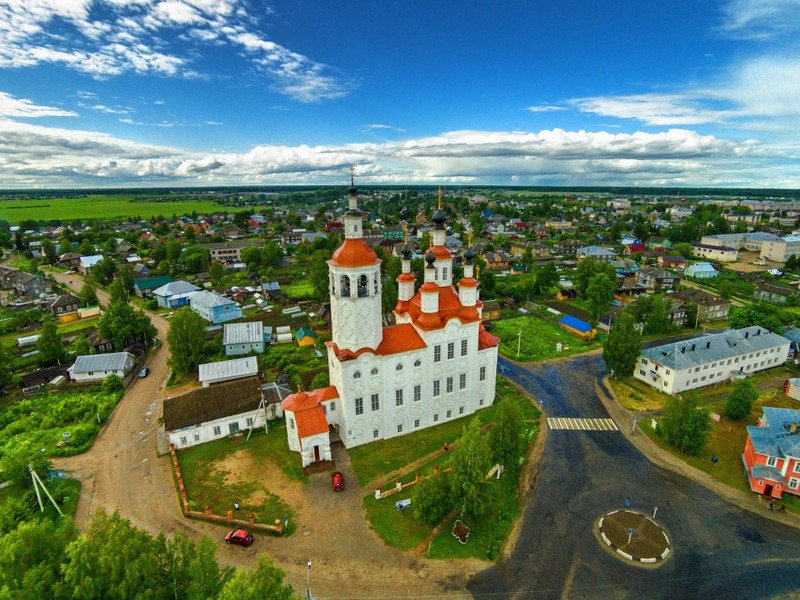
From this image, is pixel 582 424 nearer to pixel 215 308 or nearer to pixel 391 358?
pixel 391 358

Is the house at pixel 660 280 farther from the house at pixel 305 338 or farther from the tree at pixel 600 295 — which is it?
the house at pixel 305 338

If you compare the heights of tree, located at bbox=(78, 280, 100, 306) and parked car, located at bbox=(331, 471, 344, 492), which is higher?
tree, located at bbox=(78, 280, 100, 306)

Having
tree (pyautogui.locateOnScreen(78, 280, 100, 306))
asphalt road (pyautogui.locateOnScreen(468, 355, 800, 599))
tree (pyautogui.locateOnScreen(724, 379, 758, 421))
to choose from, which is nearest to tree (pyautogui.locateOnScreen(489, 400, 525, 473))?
asphalt road (pyautogui.locateOnScreen(468, 355, 800, 599))

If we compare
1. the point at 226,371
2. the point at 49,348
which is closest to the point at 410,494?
the point at 226,371

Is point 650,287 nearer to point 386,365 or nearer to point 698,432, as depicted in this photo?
point 698,432

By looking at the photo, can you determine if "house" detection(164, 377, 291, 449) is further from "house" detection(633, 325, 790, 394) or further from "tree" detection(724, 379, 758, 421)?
"tree" detection(724, 379, 758, 421)

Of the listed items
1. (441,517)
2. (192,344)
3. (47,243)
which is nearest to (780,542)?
(441,517)
